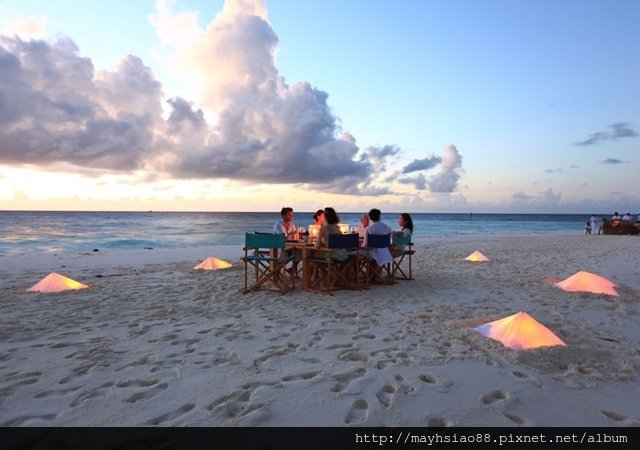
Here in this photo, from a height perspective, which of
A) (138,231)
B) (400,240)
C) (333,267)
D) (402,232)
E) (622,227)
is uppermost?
(402,232)

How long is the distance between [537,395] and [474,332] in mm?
1372

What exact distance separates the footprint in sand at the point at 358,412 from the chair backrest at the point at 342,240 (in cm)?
337

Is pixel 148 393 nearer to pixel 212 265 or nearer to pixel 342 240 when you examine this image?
pixel 342 240

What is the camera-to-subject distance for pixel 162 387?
2.91 metres

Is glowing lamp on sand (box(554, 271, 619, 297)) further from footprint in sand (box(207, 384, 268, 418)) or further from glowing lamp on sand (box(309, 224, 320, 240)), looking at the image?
footprint in sand (box(207, 384, 268, 418))

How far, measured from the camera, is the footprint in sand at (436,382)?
113 inches

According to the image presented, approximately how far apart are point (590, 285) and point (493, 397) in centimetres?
457

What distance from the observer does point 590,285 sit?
6.15 m

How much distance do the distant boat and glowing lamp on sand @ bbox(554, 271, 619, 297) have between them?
2490cm

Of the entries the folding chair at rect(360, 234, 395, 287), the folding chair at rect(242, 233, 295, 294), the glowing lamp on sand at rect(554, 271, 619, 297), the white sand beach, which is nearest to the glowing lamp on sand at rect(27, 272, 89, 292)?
the white sand beach

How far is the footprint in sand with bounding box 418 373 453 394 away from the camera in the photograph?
2871 millimetres

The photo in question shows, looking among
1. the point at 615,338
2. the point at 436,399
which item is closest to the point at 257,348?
the point at 436,399

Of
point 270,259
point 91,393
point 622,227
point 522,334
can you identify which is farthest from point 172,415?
point 622,227
